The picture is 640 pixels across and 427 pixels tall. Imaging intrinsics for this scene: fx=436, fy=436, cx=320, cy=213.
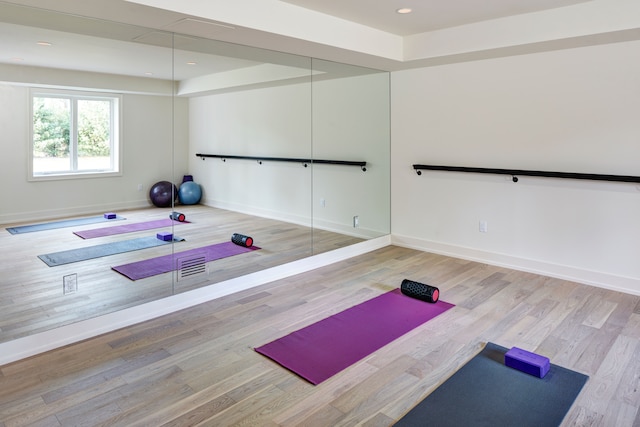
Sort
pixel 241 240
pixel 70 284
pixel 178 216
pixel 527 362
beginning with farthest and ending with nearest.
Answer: pixel 241 240
pixel 178 216
pixel 70 284
pixel 527 362

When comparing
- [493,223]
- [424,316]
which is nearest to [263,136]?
[424,316]

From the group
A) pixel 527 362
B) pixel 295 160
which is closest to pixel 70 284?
pixel 295 160

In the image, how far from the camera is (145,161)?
3.31 meters

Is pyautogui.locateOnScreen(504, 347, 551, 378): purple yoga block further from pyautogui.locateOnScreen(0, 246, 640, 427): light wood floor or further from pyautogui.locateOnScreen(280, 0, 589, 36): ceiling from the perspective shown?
pyautogui.locateOnScreen(280, 0, 589, 36): ceiling

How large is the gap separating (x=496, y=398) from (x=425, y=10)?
305 centimetres

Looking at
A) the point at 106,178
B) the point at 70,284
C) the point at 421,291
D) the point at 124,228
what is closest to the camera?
the point at 70,284

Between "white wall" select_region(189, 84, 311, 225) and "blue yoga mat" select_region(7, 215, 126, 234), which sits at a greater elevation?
"white wall" select_region(189, 84, 311, 225)

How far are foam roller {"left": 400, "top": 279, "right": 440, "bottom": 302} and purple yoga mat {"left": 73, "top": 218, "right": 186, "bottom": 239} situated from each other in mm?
2005

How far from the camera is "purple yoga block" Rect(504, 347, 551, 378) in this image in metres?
2.52

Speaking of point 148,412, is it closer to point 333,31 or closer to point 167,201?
point 167,201

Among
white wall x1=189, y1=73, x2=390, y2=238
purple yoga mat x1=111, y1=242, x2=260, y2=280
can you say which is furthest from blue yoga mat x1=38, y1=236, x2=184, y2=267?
white wall x1=189, y1=73, x2=390, y2=238

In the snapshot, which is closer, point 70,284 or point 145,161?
point 70,284

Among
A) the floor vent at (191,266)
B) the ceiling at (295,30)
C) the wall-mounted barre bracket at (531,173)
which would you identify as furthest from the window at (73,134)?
the wall-mounted barre bracket at (531,173)

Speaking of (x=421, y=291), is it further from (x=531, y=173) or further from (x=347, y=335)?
(x=531, y=173)
